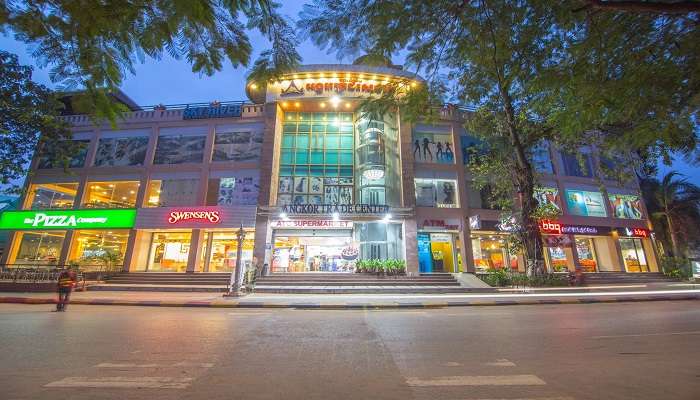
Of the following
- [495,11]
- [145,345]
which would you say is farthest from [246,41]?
[145,345]

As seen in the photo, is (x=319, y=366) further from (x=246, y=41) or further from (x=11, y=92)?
(x=11, y=92)

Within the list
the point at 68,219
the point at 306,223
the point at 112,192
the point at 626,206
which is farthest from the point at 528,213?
the point at 68,219

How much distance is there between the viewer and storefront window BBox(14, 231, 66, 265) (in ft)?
72.6

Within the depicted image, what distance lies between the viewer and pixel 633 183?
27469 millimetres

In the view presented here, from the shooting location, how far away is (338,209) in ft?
71.8

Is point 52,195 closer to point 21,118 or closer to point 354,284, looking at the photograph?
point 21,118

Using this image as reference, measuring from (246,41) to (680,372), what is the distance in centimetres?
724

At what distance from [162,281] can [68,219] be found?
10694mm

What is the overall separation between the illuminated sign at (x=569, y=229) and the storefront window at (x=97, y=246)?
3259 cm

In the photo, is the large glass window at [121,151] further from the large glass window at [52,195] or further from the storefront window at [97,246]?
the storefront window at [97,246]

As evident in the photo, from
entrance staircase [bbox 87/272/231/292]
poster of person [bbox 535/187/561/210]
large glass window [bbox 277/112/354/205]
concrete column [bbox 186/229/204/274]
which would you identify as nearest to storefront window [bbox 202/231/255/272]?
concrete column [bbox 186/229/204/274]

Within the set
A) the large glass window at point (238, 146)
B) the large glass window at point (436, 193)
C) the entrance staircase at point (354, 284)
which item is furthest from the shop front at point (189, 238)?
the large glass window at point (436, 193)

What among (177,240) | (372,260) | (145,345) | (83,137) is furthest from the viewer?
(83,137)

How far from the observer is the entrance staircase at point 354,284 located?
635 inches
